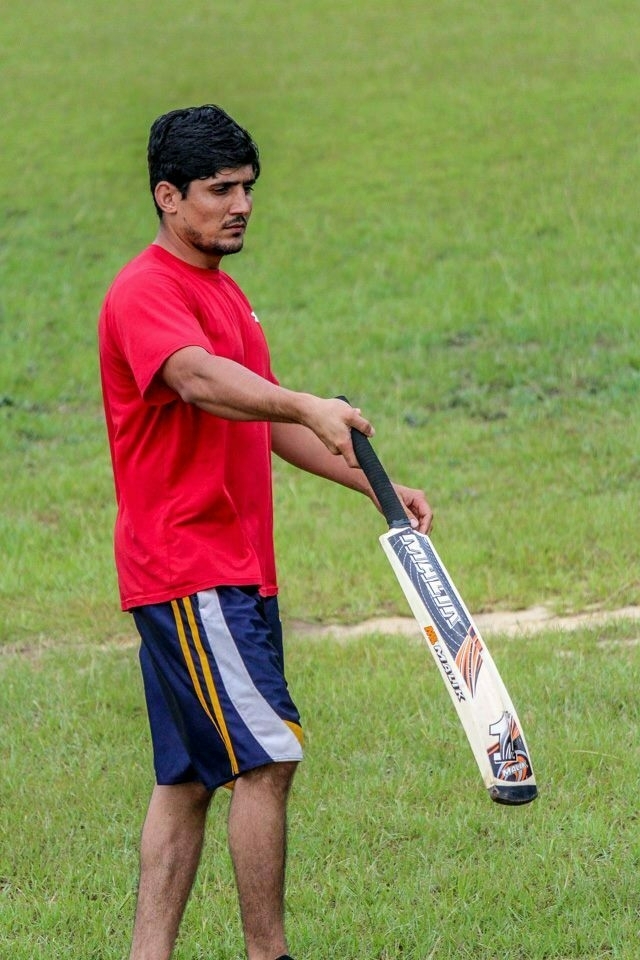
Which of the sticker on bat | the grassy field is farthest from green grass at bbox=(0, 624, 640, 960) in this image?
→ the sticker on bat

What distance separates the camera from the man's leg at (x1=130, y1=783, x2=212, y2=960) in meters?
3.99

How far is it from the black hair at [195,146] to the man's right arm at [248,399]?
567 mm

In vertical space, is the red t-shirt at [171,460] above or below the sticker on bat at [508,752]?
above

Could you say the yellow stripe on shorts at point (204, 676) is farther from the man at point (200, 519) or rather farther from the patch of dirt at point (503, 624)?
the patch of dirt at point (503, 624)

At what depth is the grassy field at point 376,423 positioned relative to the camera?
4953 millimetres

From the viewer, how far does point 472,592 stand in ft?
26.8

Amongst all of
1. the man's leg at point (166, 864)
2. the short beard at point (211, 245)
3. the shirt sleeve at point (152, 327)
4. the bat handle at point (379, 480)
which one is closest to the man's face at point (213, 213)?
the short beard at point (211, 245)

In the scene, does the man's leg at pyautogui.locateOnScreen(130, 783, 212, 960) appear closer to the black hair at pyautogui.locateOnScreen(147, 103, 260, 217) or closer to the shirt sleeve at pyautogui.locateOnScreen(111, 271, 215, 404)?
the shirt sleeve at pyautogui.locateOnScreen(111, 271, 215, 404)

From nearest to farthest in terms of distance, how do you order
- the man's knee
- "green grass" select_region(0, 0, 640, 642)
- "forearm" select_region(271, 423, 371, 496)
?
the man's knee → "forearm" select_region(271, 423, 371, 496) → "green grass" select_region(0, 0, 640, 642)

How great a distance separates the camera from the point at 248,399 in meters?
3.65

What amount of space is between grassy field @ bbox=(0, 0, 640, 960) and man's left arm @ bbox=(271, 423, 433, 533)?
134cm

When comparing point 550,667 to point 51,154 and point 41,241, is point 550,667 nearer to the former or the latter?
point 41,241

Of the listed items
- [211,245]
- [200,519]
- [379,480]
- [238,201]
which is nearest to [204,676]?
[200,519]

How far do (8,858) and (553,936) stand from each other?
1948 mm
